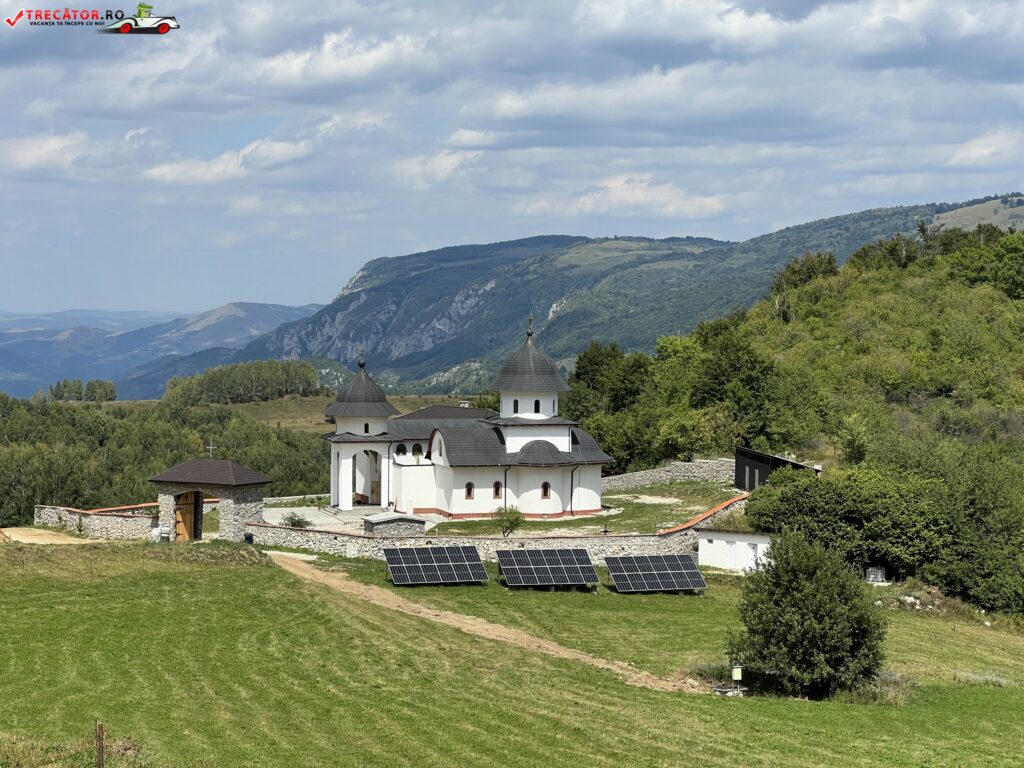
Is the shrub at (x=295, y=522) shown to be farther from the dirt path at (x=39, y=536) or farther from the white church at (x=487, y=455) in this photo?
the dirt path at (x=39, y=536)

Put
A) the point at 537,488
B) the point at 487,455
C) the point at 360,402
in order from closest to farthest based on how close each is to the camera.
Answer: the point at 487,455 < the point at 537,488 < the point at 360,402

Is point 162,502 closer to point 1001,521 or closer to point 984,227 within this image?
point 1001,521

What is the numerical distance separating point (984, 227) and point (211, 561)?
81444mm

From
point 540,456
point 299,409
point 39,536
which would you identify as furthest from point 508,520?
point 299,409

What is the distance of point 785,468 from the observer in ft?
162

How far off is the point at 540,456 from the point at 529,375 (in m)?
4.02

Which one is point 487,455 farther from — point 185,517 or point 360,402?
point 185,517

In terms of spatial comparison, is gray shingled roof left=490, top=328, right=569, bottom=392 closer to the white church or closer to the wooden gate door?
the white church

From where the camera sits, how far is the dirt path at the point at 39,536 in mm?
45062

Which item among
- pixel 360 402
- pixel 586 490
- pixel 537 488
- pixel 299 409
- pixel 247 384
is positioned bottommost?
pixel 586 490

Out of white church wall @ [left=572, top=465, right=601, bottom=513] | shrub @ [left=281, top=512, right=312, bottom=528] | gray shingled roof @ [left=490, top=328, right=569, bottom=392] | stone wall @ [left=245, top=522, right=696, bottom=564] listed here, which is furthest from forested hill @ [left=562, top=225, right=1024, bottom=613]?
A: shrub @ [left=281, top=512, right=312, bottom=528]

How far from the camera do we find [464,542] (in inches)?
1767

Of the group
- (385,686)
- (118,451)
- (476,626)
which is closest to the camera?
(385,686)

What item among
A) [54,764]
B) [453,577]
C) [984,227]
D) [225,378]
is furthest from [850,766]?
[225,378]
